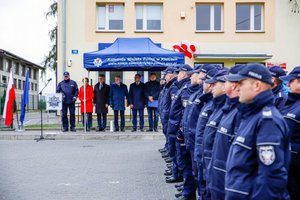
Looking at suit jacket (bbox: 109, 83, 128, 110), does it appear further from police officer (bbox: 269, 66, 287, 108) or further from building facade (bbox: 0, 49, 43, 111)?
building facade (bbox: 0, 49, 43, 111)

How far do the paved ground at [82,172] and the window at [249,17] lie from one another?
529 inches

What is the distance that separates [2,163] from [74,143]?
14.8 feet

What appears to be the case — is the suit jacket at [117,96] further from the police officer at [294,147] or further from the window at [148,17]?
the police officer at [294,147]

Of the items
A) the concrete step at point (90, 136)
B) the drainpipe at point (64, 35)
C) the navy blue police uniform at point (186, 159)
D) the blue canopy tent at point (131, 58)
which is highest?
the drainpipe at point (64, 35)

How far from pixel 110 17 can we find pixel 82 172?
17.6 meters

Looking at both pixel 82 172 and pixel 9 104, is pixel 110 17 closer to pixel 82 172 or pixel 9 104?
pixel 9 104

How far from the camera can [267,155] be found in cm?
360

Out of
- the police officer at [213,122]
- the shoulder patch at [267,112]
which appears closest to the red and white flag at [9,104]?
the police officer at [213,122]

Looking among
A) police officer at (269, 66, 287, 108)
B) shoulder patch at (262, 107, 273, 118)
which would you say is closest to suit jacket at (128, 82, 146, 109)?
police officer at (269, 66, 287, 108)

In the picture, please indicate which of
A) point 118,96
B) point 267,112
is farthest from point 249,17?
point 267,112

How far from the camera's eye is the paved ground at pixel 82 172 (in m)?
8.34

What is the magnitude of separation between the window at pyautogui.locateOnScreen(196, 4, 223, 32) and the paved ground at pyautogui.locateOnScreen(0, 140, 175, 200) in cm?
1267

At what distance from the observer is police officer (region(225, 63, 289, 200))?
3604 millimetres

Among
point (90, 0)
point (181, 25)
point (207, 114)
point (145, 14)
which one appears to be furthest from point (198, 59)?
point (207, 114)
